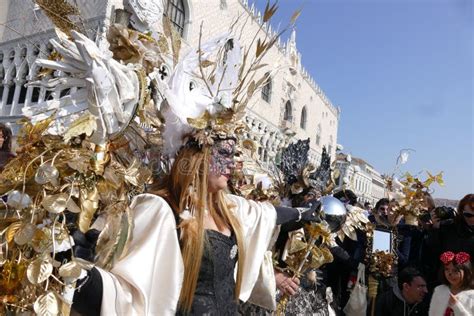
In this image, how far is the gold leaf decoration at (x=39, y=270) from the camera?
1138 mm

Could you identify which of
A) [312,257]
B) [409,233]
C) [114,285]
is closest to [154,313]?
[114,285]

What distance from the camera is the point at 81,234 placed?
1312 millimetres

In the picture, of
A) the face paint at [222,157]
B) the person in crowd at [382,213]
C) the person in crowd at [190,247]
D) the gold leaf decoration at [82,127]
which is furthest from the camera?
the person in crowd at [382,213]

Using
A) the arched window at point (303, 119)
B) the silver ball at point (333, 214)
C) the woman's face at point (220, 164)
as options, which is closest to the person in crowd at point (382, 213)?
the silver ball at point (333, 214)

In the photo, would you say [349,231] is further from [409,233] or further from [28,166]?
[28,166]

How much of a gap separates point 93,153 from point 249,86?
937mm

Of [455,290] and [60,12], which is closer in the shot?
[60,12]

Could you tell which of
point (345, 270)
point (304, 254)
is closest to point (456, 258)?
point (304, 254)

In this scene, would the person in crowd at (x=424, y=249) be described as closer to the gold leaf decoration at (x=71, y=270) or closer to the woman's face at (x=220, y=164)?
the woman's face at (x=220, y=164)

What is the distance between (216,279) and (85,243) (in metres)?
0.62

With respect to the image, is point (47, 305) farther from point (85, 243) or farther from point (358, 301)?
point (358, 301)

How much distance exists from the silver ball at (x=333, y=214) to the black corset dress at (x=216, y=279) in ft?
3.80

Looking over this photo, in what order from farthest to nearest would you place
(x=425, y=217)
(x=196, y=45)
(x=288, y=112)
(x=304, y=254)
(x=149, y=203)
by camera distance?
(x=288, y=112)
(x=425, y=217)
(x=304, y=254)
(x=196, y=45)
(x=149, y=203)

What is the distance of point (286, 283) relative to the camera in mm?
2615
